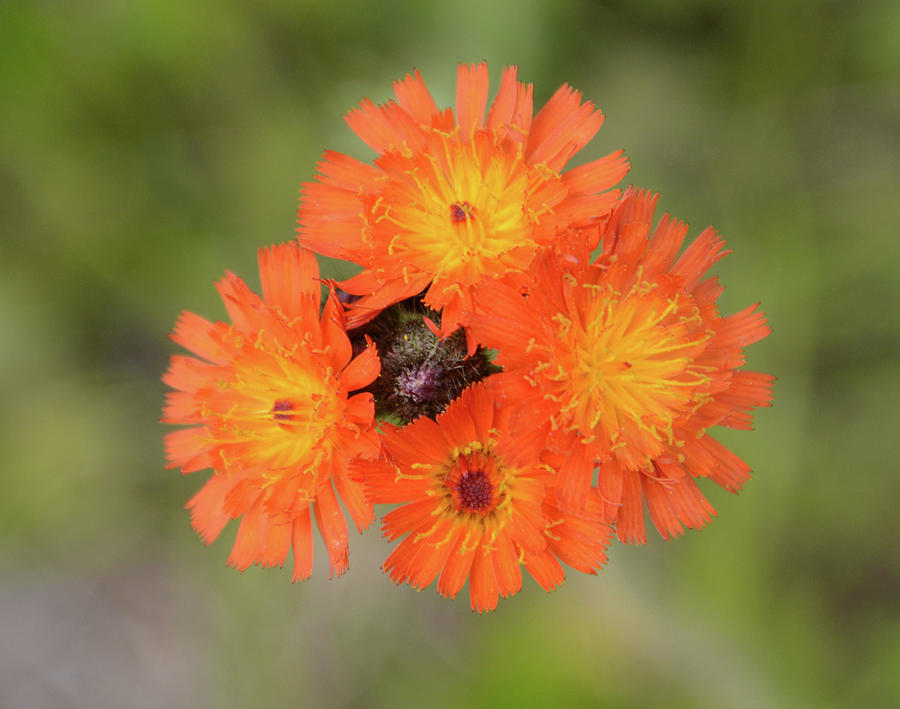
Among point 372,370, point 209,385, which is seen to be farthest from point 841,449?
point 209,385

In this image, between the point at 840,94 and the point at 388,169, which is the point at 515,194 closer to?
the point at 388,169

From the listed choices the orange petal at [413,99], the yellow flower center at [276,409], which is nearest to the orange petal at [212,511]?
the yellow flower center at [276,409]

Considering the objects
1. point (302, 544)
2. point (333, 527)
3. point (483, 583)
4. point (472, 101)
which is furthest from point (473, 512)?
point (472, 101)

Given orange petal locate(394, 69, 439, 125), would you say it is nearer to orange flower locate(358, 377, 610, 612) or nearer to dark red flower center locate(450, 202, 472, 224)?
dark red flower center locate(450, 202, 472, 224)

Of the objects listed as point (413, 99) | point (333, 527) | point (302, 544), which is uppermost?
point (413, 99)

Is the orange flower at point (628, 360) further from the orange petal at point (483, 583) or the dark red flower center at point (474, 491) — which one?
the orange petal at point (483, 583)

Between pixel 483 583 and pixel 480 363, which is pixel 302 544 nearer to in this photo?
pixel 483 583

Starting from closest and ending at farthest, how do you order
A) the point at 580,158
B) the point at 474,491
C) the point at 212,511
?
the point at 474,491 → the point at 212,511 → the point at 580,158

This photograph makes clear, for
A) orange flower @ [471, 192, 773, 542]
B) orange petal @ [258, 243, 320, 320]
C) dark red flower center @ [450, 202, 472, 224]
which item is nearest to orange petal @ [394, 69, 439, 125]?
dark red flower center @ [450, 202, 472, 224]

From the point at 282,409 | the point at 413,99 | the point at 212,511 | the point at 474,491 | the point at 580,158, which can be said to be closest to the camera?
the point at 474,491

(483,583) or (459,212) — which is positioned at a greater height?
(459,212)
